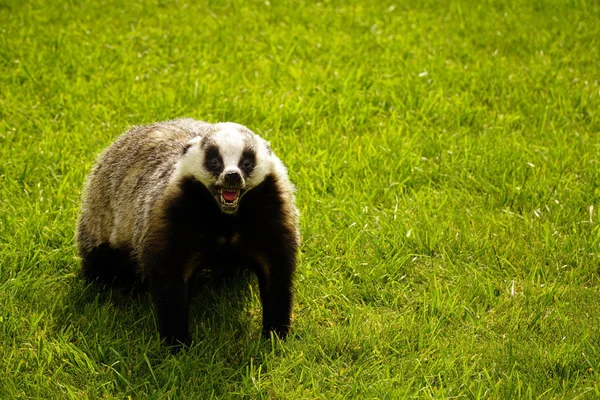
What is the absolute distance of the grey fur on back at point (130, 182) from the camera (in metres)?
4.26

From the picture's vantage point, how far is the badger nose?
3693 mm

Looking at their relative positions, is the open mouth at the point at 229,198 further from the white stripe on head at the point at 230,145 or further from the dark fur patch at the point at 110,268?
the dark fur patch at the point at 110,268

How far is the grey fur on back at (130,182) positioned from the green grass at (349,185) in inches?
11.4

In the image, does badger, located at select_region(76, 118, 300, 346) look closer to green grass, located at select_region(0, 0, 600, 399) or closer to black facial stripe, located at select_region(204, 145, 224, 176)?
black facial stripe, located at select_region(204, 145, 224, 176)

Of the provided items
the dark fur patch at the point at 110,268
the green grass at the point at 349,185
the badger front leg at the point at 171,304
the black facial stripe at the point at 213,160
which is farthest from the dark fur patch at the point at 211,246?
the dark fur patch at the point at 110,268

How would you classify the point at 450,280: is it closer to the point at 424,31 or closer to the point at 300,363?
the point at 300,363

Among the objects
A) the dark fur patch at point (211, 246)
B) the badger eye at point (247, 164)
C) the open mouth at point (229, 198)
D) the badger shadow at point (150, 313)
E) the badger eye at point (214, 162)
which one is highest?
the badger eye at point (214, 162)

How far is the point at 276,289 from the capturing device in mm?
4102

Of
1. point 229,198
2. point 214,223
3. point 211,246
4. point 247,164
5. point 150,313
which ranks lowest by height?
point 150,313

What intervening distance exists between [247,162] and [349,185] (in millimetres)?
1727

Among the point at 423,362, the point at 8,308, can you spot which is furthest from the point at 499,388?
the point at 8,308

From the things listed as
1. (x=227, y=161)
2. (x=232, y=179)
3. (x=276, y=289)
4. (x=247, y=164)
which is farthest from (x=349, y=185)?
(x=232, y=179)

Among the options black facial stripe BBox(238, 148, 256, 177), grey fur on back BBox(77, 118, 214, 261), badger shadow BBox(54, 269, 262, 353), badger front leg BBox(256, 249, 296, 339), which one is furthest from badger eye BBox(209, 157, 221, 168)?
badger shadow BBox(54, 269, 262, 353)

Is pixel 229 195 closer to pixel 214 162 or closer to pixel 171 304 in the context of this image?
pixel 214 162
